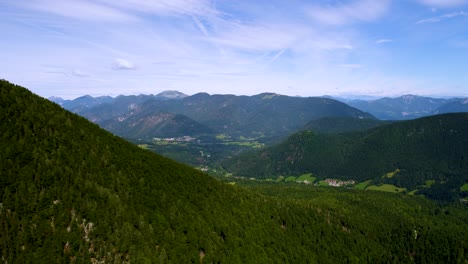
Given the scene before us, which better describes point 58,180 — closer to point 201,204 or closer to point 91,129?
point 91,129

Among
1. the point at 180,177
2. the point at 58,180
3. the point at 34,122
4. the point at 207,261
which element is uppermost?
the point at 34,122

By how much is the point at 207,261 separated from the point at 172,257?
20174mm

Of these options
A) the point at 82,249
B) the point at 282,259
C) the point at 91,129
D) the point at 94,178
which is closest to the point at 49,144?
the point at 94,178

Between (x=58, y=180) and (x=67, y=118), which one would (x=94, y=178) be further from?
(x=67, y=118)

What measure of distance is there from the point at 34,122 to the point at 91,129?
30866 mm

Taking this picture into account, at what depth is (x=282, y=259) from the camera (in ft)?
583

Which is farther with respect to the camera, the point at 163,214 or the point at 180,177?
the point at 180,177

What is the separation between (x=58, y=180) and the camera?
374 ft

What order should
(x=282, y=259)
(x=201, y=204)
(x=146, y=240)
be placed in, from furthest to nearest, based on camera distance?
1. (x=282, y=259)
2. (x=201, y=204)
3. (x=146, y=240)

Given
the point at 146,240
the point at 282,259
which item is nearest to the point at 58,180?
the point at 146,240

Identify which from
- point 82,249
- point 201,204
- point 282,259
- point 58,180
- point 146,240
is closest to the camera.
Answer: point 82,249

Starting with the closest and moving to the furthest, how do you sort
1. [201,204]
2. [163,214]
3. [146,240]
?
[146,240], [163,214], [201,204]

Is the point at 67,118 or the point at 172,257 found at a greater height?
the point at 67,118

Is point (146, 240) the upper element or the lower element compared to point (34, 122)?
lower
